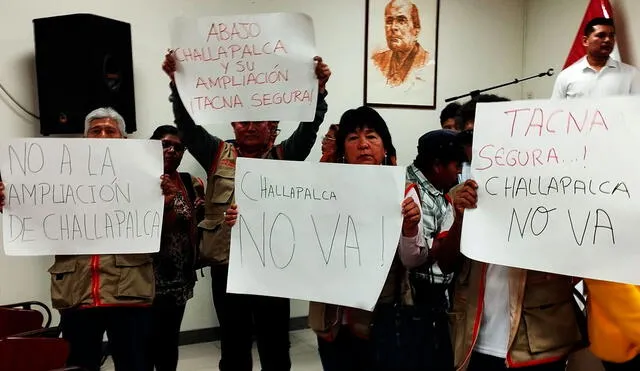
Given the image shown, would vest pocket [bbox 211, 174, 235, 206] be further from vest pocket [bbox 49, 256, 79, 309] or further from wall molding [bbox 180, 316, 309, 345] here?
wall molding [bbox 180, 316, 309, 345]

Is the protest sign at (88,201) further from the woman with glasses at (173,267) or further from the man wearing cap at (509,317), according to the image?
the man wearing cap at (509,317)

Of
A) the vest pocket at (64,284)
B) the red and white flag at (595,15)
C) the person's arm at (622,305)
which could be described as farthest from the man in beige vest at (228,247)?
the red and white flag at (595,15)

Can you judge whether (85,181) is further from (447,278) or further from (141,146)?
(447,278)

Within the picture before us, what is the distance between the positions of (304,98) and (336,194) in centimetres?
41

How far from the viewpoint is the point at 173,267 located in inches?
92.8

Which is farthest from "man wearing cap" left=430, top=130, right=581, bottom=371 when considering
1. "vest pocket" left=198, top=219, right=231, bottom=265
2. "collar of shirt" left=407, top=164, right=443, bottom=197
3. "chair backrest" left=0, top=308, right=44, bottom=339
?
"chair backrest" left=0, top=308, right=44, bottom=339

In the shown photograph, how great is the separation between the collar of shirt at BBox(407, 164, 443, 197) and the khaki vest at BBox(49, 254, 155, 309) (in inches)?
40.7

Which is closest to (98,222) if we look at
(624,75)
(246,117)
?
(246,117)

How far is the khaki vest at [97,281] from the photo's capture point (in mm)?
1875

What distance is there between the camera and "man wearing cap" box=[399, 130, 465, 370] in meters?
1.54

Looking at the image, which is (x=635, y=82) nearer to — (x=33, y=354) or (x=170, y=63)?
(x=170, y=63)

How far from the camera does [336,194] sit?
1.58 metres

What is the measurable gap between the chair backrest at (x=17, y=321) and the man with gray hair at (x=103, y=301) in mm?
387

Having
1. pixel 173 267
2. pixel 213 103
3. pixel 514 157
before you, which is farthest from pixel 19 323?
pixel 514 157
